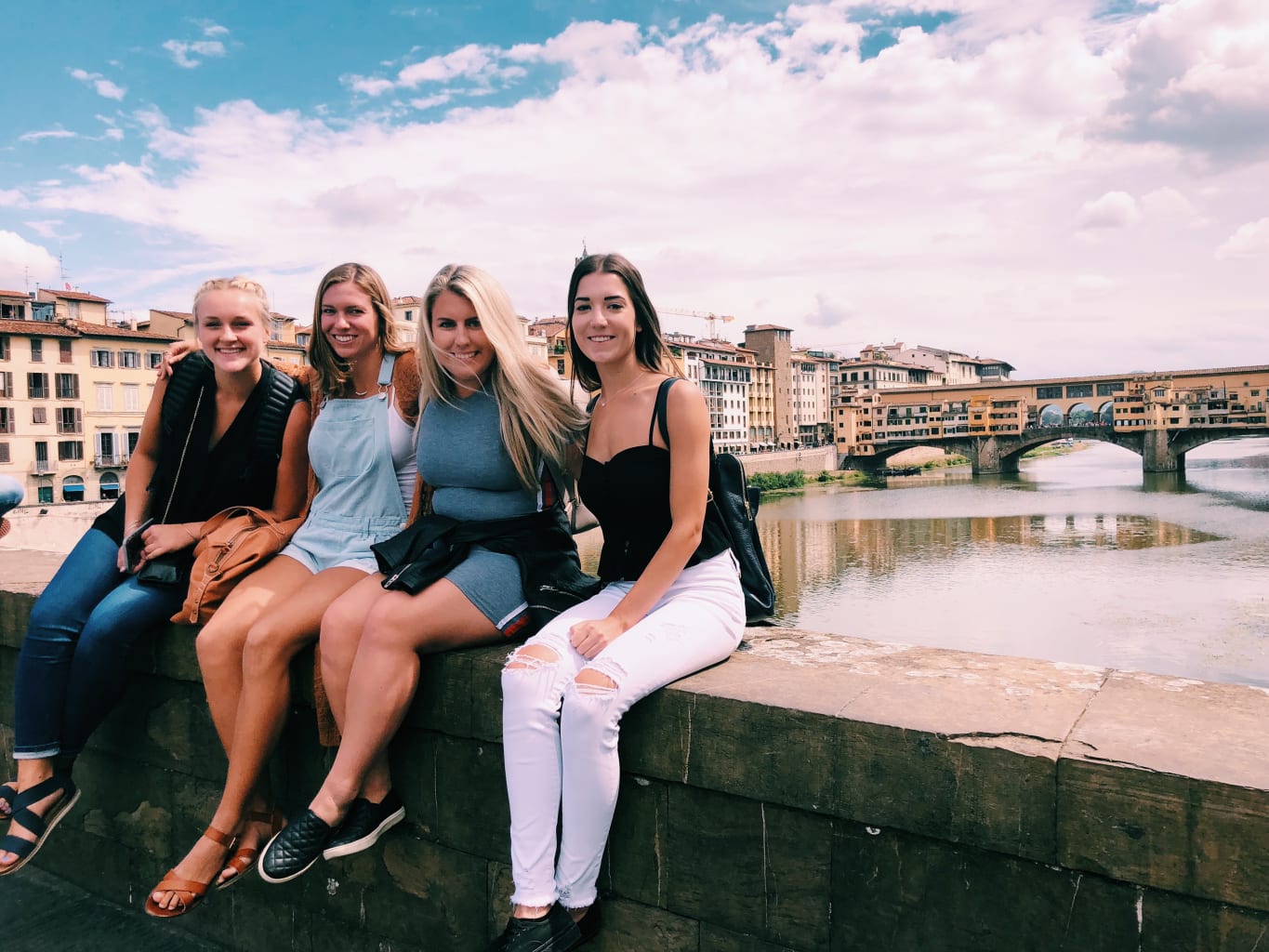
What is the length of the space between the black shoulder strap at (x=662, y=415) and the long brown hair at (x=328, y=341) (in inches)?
29.8

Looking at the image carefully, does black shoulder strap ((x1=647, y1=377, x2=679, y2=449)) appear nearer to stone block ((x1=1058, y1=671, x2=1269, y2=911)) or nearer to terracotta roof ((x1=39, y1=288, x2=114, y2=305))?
stone block ((x1=1058, y1=671, x2=1269, y2=911))

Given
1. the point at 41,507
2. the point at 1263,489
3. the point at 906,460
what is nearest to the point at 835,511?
the point at 1263,489

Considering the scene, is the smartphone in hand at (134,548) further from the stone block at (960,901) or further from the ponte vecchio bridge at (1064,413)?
the ponte vecchio bridge at (1064,413)

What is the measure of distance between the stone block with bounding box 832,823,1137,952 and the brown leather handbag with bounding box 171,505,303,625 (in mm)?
1389

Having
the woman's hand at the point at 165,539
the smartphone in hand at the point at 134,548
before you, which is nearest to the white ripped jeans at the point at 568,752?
the woman's hand at the point at 165,539

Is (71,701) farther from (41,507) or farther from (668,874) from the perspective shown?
(41,507)

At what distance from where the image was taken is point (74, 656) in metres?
2.13

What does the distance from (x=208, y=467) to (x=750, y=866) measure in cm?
164

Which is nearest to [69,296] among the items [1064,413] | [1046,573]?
[1046,573]

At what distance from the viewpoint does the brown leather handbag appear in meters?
2.12

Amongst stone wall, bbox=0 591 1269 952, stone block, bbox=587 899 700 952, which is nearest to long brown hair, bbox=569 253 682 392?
stone wall, bbox=0 591 1269 952

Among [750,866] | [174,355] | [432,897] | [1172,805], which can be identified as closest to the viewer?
[1172,805]

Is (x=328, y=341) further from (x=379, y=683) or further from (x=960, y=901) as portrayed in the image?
(x=960, y=901)

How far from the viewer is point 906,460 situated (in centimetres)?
6912
